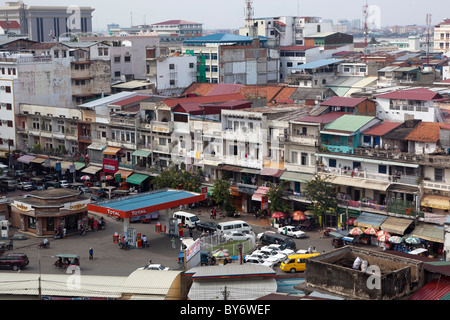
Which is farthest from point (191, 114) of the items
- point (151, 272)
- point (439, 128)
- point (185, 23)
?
point (185, 23)

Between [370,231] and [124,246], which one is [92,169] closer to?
[124,246]

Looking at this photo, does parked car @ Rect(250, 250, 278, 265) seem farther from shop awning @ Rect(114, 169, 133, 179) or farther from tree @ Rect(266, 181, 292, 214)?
shop awning @ Rect(114, 169, 133, 179)

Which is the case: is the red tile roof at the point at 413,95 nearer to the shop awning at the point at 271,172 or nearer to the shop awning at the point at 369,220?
the shop awning at the point at 271,172

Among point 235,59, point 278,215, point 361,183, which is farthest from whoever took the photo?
point 235,59

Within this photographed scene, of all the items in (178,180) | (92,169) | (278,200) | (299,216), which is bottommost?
(299,216)

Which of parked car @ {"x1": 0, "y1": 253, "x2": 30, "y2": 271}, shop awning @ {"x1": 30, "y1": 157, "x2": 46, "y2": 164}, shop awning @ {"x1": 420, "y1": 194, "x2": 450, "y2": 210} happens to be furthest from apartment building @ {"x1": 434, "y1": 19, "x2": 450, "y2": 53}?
parked car @ {"x1": 0, "y1": 253, "x2": 30, "y2": 271}

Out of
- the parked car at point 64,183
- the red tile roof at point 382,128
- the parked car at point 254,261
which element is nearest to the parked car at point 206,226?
the parked car at point 254,261

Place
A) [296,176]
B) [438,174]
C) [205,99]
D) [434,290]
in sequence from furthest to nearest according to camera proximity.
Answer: [205,99], [296,176], [438,174], [434,290]

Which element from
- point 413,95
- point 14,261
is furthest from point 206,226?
point 413,95
